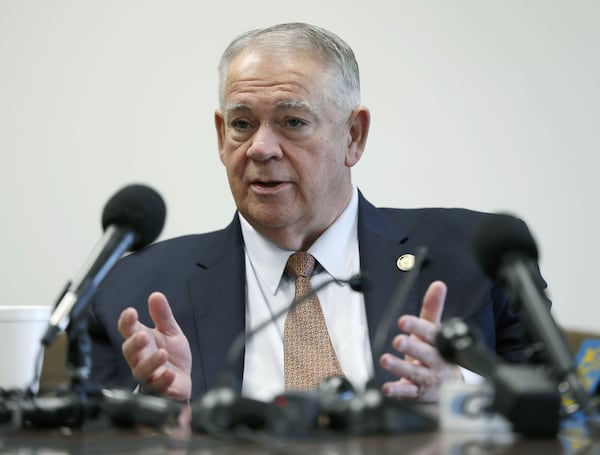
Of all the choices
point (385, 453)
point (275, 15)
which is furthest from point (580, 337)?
point (275, 15)

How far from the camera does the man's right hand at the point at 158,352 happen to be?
179 centimetres

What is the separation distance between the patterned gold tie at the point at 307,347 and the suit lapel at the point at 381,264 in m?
0.13

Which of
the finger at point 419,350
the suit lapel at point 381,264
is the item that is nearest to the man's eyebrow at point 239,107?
the suit lapel at point 381,264

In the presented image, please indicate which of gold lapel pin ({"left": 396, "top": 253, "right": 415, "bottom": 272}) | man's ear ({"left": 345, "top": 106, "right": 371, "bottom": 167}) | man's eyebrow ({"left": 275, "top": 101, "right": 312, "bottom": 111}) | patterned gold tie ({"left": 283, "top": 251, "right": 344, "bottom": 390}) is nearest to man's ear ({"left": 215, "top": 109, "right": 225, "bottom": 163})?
man's eyebrow ({"left": 275, "top": 101, "right": 312, "bottom": 111})

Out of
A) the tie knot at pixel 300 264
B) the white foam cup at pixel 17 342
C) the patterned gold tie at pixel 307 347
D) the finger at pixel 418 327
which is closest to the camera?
the finger at pixel 418 327

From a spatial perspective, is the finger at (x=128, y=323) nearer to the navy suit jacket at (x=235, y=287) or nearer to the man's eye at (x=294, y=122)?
the navy suit jacket at (x=235, y=287)

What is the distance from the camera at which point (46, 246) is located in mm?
3697

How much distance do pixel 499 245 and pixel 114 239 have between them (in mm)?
599

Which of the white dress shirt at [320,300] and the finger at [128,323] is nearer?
the finger at [128,323]

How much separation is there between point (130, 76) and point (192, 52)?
275 mm

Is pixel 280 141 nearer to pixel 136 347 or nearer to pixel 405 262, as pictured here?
pixel 405 262

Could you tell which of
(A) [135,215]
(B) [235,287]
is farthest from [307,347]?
(A) [135,215]

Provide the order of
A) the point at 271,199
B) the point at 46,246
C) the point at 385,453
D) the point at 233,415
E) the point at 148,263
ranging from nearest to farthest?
the point at 385,453 < the point at 233,415 < the point at 271,199 < the point at 148,263 < the point at 46,246

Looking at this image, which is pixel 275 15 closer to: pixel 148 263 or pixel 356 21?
pixel 356 21
